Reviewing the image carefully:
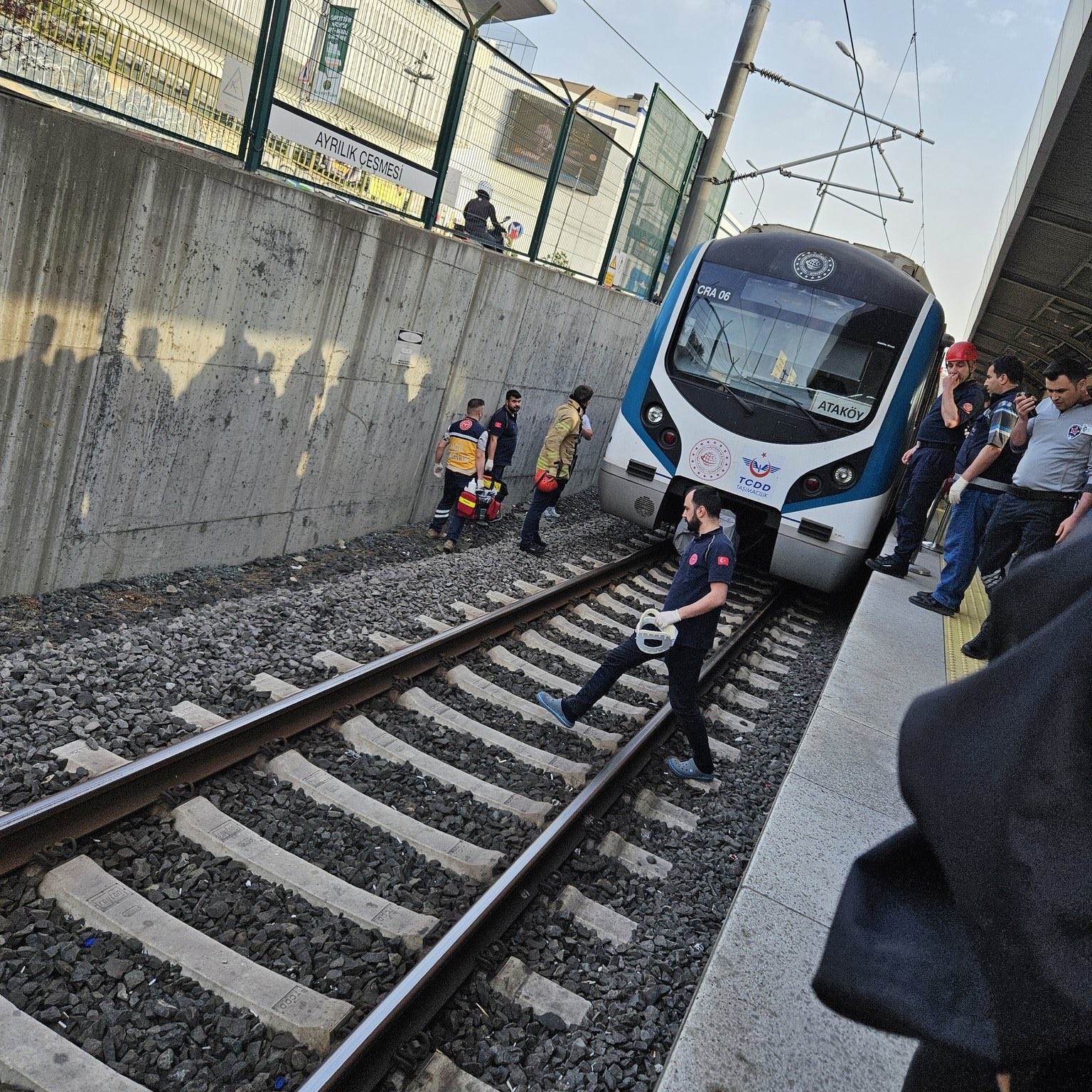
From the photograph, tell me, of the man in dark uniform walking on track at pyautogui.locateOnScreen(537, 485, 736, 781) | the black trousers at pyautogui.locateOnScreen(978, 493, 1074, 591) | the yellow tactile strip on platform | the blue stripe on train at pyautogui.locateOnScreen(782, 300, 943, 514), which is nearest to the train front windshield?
the blue stripe on train at pyautogui.locateOnScreen(782, 300, 943, 514)

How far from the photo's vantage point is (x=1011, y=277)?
18.3 metres

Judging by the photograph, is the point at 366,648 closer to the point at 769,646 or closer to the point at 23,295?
the point at 23,295

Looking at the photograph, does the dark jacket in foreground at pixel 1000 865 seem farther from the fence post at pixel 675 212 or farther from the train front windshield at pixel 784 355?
the fence post at pixel 675 212

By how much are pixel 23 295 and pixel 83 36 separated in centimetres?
175

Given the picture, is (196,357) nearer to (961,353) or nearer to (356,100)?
(356,100)

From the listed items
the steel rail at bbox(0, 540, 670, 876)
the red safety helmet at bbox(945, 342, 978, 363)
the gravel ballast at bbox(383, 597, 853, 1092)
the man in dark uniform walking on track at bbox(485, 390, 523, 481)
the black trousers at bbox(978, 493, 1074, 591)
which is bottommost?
the gravel ballast at bbox(383, 597, 853, 1092)

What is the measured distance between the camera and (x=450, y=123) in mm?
9836

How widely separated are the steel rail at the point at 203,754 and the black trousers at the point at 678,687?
103cm

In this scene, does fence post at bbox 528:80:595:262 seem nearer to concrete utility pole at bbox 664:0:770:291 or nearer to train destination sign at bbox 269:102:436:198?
concrete utility pole at bbox 664:0:770:291

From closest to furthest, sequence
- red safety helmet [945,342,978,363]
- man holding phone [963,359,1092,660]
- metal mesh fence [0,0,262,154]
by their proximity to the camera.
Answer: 1. metal mesh fence [0,0,262,154]
2. man holding phone [963,359,1092,660]
3. red safety helmet [945,342,978,363]

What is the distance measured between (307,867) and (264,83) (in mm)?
5949

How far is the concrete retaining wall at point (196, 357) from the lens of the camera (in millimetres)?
5754

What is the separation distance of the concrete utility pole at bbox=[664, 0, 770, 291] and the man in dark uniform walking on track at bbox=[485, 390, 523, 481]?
452 centimetres

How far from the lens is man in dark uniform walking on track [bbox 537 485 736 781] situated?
5762 millimetres
